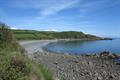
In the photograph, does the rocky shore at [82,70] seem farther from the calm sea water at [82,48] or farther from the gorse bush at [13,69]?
the calm sea water at [82,48]

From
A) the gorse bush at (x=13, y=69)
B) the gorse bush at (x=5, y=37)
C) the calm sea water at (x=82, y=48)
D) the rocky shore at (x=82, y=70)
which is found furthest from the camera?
the calm sea water at (x=82, y=48)

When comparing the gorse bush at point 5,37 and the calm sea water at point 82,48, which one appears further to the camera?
the calm sea water at point 82,48

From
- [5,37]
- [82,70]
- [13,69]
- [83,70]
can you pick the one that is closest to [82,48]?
[83,70]

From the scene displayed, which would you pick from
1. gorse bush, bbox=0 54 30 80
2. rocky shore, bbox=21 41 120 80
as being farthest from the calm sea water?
gorse bush, bbox=0 54 30 80

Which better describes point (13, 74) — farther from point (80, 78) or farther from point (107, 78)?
point (107, 78)

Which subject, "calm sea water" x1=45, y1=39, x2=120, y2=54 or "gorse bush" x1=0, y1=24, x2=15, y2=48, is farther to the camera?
"calm sea water" x1=45, y1=39, x2=120, y2=54

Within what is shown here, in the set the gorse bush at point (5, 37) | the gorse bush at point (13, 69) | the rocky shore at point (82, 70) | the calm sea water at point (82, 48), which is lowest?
the calm sea water at point (82, 48)

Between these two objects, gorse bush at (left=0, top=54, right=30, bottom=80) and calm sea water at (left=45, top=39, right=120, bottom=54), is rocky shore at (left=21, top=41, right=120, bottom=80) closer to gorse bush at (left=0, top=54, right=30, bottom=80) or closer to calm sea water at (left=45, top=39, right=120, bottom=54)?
gorse bush at (left=0, top=54, right=30, bottom=80)

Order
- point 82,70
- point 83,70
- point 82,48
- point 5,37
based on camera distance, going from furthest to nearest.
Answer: point 82,48, point 83,70, point 82,70, point 5,37

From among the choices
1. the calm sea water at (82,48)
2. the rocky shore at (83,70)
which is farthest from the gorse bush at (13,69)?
the calm sea water at (82,48)

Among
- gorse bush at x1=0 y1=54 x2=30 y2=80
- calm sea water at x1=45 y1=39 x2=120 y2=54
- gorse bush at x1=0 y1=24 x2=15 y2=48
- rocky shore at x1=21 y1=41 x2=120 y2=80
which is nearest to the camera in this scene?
gorse bush at x1=0 y1=54 x2=30 y2=80

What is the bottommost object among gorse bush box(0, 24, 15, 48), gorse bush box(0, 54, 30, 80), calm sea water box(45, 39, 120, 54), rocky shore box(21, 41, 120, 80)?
calm sea water box(45, 39, 120, 54)

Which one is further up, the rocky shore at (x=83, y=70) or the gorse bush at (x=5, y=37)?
the gorse bush at (x=5, y=37)

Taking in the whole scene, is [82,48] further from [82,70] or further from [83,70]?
[82,70]
